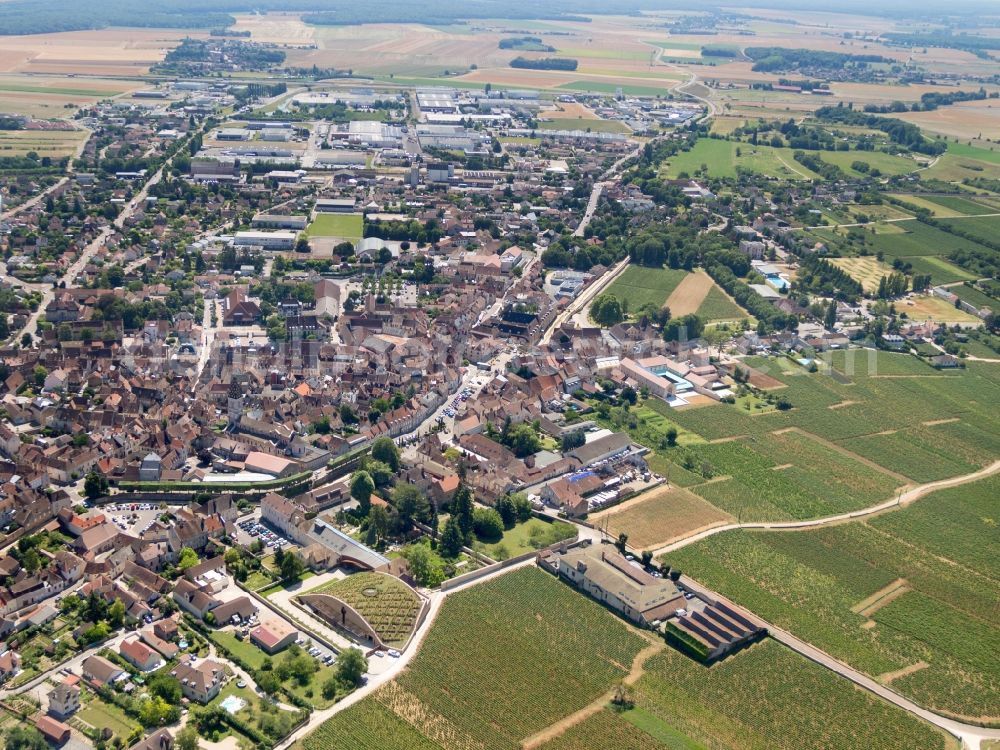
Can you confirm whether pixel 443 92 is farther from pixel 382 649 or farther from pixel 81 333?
pixel 382 649

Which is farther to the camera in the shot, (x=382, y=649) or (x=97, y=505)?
(x=97, y=505)

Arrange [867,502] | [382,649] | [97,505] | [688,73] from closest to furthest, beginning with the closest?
[382,649] → [97,505] → [867,502] → [688,73]

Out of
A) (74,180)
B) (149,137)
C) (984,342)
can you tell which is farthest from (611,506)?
(149,137)

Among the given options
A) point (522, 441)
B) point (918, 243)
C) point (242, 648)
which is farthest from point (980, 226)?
point (242, 648)

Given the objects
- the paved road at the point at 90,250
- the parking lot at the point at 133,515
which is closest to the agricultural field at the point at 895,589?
the parking lot at the point at 133,515

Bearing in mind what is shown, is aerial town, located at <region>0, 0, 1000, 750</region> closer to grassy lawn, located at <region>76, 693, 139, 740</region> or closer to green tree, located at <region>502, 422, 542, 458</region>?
grassy lawn, located at <region>76, 693, 139, 740</region>

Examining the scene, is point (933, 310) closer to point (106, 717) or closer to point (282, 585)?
point (282, 585)

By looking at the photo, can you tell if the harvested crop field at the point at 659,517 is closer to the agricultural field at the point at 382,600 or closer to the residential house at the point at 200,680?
the agricultural field at the point at 382,600

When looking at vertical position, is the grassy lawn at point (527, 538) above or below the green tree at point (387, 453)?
below
